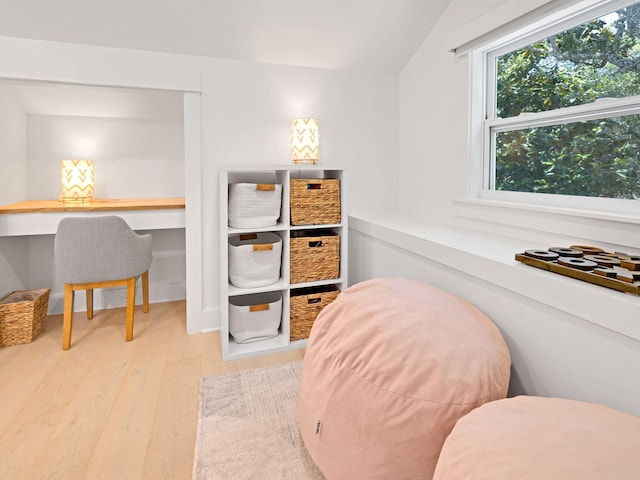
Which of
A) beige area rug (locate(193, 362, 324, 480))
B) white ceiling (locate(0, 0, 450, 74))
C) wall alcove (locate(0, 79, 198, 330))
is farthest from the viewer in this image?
wall alcove (locate(0, 79, 198, 330))

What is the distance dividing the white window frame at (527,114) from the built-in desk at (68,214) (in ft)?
6.44

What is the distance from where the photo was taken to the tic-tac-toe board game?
42.7 inches

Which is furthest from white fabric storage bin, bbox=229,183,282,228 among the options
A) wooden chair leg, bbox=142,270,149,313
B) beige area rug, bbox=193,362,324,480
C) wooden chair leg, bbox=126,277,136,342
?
wooden chair leg, bbox=142,270,149,313

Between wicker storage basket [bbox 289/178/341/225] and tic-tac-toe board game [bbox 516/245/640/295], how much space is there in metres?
1.33

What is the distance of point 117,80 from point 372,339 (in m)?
2.20

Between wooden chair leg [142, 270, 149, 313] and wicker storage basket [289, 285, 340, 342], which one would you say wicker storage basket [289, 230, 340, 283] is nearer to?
wicker storage basket [289, 285, 340, 342]

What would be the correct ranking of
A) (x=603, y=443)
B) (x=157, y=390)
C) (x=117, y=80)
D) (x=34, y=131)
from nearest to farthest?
(x=603, y=443)
(x=157, y=390)
(x=117, y=80)
(x=34, y=131)

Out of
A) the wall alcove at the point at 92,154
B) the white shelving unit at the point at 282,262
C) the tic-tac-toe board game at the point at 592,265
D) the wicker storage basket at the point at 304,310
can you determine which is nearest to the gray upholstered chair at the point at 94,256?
the wall alcove at the point at 92,154

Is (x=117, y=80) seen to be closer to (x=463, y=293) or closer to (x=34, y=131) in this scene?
(x=34, y=131)

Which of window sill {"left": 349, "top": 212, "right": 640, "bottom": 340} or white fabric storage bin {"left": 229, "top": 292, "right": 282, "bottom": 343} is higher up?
window sill {"left": 349, "top": 212, "right": 640, "bottom": 340}

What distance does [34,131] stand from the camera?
9.66 ft

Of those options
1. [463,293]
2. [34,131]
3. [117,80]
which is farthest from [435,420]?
[34,131]

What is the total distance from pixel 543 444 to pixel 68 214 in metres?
2.84

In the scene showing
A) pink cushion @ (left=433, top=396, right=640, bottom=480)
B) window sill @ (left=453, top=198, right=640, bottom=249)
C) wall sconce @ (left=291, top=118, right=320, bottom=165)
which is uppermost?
wall sconce @ (left=291, top=118, right=320, bottom=165)
